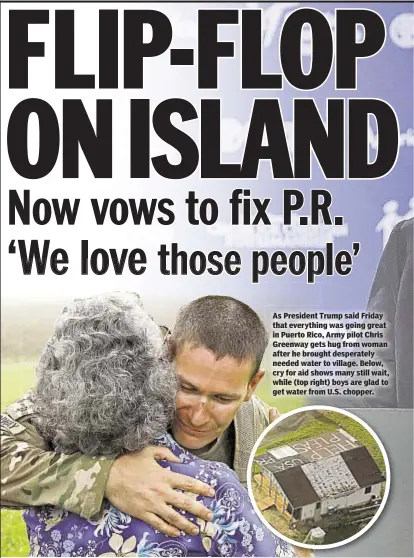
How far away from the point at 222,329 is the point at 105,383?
29cm

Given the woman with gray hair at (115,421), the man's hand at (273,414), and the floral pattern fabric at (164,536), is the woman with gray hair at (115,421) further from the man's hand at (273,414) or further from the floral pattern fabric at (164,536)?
the man's hand at (273,414)

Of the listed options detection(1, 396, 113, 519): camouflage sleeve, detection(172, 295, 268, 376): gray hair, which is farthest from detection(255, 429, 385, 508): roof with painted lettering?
detection(1, 396, 113, 519): camouflage sleeve

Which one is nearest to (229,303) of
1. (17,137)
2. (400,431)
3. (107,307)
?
(107,307)

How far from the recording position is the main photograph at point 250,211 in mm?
1808

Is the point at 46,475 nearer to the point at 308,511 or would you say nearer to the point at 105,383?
the point at 105,383

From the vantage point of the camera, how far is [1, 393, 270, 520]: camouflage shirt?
5.57 ft

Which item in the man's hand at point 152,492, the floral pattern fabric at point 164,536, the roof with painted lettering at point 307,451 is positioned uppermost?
the roof with painted lettering at point 307,451

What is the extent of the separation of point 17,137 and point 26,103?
8 cm

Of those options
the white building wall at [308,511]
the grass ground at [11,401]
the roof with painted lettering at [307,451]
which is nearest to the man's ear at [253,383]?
the roof with painted lettering at [307,451]

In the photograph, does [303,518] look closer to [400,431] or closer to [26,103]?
[400,431]

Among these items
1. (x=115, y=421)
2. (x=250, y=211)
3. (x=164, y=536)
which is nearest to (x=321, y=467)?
(x=164, y=536)

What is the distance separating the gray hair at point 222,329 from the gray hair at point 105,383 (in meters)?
0.07

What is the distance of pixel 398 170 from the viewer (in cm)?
185

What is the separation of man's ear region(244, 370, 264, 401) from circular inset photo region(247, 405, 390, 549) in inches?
3.8
